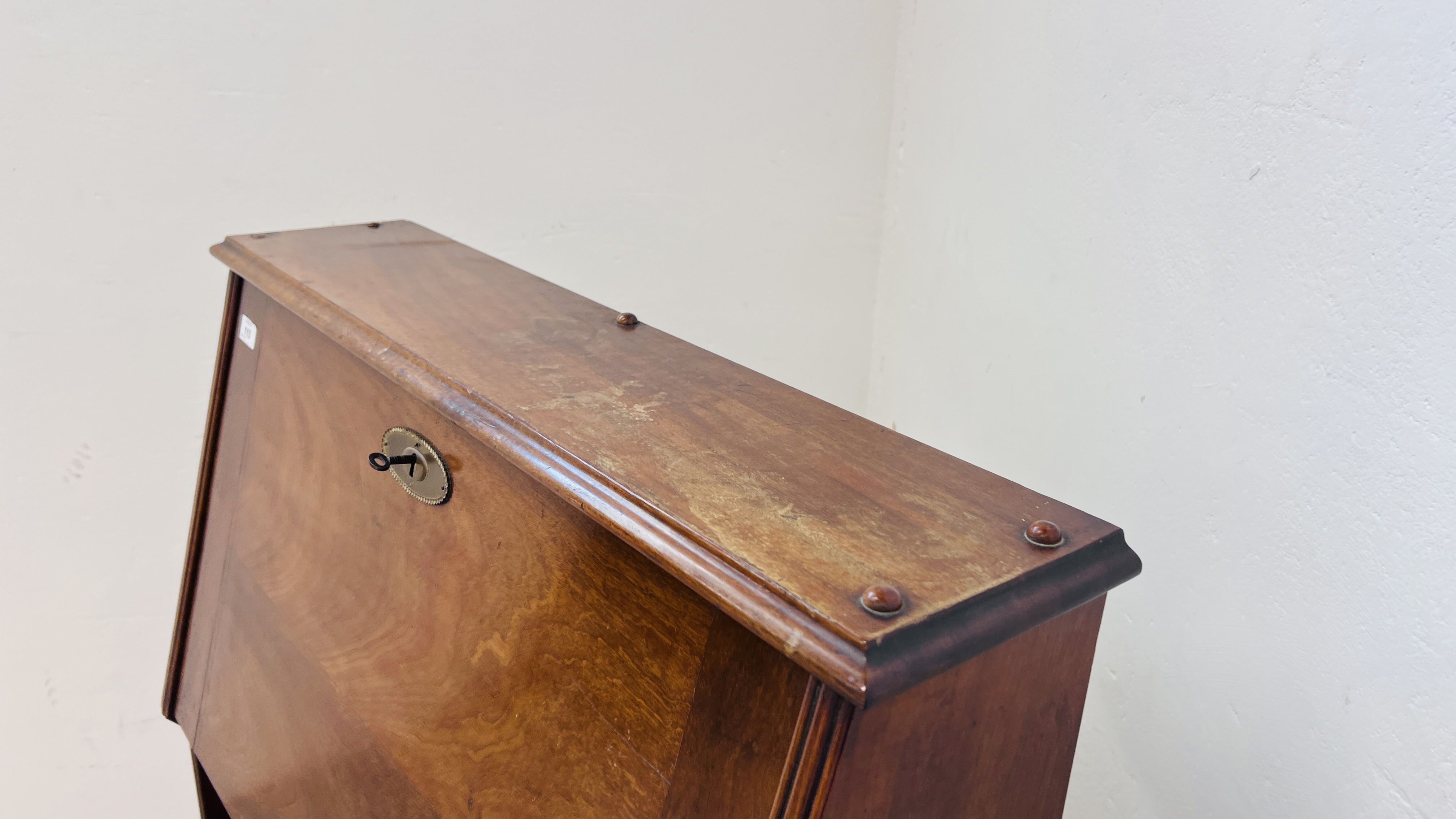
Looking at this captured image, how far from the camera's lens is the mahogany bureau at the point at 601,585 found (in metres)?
0.61

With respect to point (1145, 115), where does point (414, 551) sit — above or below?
below

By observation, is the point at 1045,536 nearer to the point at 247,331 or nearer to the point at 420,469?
the point at 420,469

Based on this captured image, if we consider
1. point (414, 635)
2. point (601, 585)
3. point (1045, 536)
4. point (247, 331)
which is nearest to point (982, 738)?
point (1045, 536)

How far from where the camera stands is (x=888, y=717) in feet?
2.00

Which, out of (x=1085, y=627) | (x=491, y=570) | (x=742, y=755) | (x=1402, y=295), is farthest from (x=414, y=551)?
(x=1402, y=295)

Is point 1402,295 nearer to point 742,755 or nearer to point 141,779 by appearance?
point 742,755

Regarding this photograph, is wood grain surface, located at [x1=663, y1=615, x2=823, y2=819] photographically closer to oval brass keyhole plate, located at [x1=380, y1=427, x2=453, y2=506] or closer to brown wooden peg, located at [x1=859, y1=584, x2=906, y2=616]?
brown wooden peg, located at [x1=859, y1=584, x2=906, y2=616]

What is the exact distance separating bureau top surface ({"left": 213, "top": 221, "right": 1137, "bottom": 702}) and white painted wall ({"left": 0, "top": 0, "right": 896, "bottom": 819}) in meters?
0.90

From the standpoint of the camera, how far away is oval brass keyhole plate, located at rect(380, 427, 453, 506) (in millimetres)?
900

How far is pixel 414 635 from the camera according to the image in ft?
3.05

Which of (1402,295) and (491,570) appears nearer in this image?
(491,570)

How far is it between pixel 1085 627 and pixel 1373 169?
70 centimetres

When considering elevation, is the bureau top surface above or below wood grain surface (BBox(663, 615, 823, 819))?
above

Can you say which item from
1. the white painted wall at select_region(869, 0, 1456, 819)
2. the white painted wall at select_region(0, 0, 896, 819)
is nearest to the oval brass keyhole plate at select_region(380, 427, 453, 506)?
the white painted wall at select_region(869, 0, 1456, 819)
